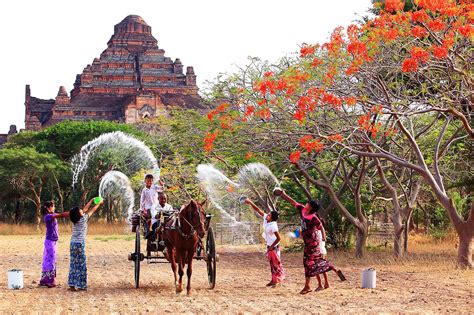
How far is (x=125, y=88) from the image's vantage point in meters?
78.2

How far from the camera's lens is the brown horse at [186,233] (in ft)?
44.6

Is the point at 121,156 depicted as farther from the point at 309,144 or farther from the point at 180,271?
the point at 180,271

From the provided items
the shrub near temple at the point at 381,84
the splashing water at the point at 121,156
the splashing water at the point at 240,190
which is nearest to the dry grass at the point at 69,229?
the splashing water at the point at 121,156

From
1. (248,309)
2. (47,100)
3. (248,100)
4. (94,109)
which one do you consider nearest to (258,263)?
(248,100)

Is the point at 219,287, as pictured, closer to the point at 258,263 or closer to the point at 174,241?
the point at 174,241

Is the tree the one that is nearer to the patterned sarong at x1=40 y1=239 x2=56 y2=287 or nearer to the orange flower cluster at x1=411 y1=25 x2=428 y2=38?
the patterned sarong at x1=40 y1=239 x2=56 y2=287

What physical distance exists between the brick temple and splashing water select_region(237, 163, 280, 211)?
45295 millimetres

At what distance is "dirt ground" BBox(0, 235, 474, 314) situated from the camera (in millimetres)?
11672

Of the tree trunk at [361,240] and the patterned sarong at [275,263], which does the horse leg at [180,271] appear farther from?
the tree trunk at [361,240]

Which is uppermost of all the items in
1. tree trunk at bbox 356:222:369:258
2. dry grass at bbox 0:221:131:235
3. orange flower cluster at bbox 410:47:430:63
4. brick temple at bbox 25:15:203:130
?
brick temple at bbox 25:15:203:130

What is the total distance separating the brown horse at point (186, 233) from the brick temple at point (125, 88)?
57909 mm

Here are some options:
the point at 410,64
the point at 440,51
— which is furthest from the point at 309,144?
the point at 440,51

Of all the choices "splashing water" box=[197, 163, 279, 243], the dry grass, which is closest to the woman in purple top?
"splashing water" box=[197, 163, 279, 243]

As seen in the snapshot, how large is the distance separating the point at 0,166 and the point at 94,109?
94.6 feet
